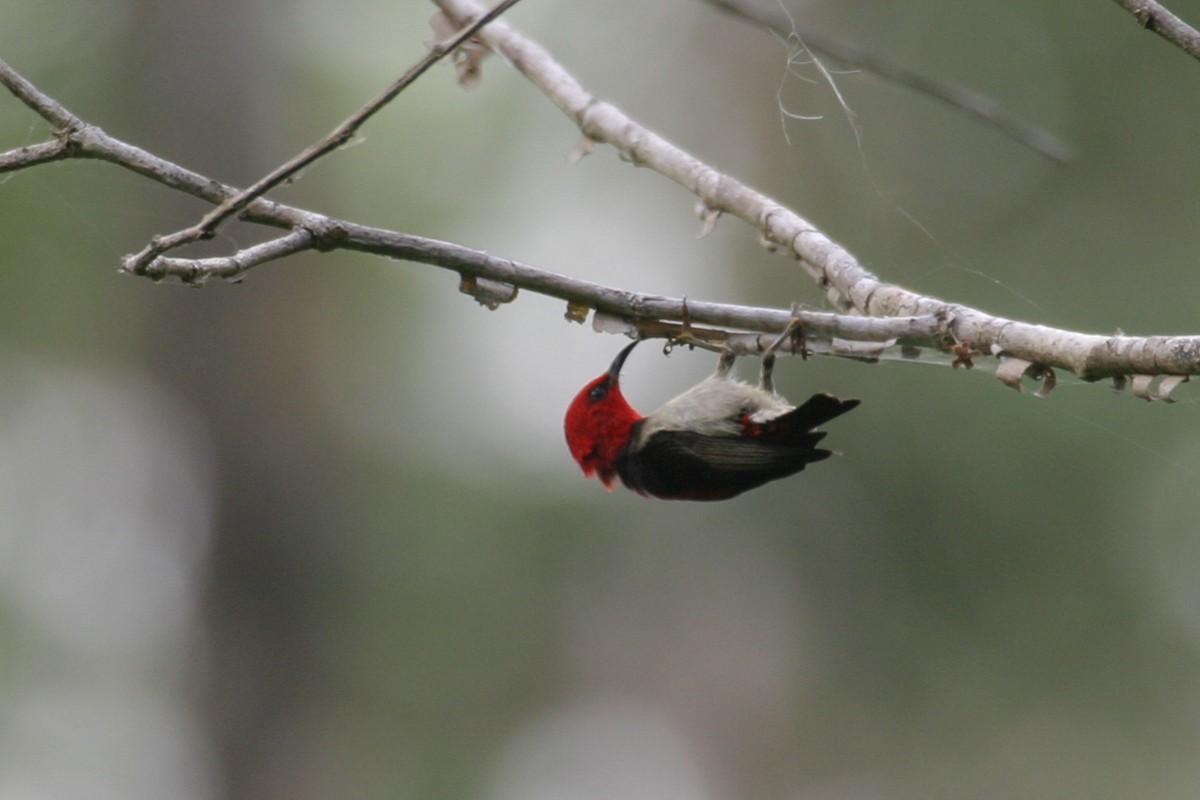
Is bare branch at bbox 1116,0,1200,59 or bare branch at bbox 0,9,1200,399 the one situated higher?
bare branch at bbox 1116,0,1200,59

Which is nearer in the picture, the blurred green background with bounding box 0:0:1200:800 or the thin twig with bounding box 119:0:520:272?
the thin twig with bounding box 119:0:520:272

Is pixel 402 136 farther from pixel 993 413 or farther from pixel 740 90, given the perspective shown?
pixel 993 413

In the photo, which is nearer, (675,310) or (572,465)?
(675,310)

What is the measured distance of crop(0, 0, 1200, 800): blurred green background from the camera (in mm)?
7910

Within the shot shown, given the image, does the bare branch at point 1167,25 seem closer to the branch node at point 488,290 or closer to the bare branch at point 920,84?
the bare branch at point 920,84

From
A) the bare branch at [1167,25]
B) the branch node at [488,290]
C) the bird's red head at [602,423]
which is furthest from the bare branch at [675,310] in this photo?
the bird's red head at [602,423]

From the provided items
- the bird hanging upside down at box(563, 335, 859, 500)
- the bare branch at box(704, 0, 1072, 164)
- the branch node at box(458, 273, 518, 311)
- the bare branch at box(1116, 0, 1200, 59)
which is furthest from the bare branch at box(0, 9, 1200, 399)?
the bird hanging upside down at box(563, 335, 859, 500)

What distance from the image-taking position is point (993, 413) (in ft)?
24.1

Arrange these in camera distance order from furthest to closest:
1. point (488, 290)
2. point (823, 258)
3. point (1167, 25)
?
point (823, 258), point (488, 290), point (1167, 25)

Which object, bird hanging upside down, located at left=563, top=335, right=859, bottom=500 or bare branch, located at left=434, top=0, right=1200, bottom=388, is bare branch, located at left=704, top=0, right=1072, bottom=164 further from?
bird hanging upside down, located at left=563, top=335, right=859, bottom=500

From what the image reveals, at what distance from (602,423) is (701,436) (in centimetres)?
42

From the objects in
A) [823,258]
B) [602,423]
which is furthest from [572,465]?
[823,258]

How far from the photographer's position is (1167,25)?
5.87ft

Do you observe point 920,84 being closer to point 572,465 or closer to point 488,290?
point 488,290
